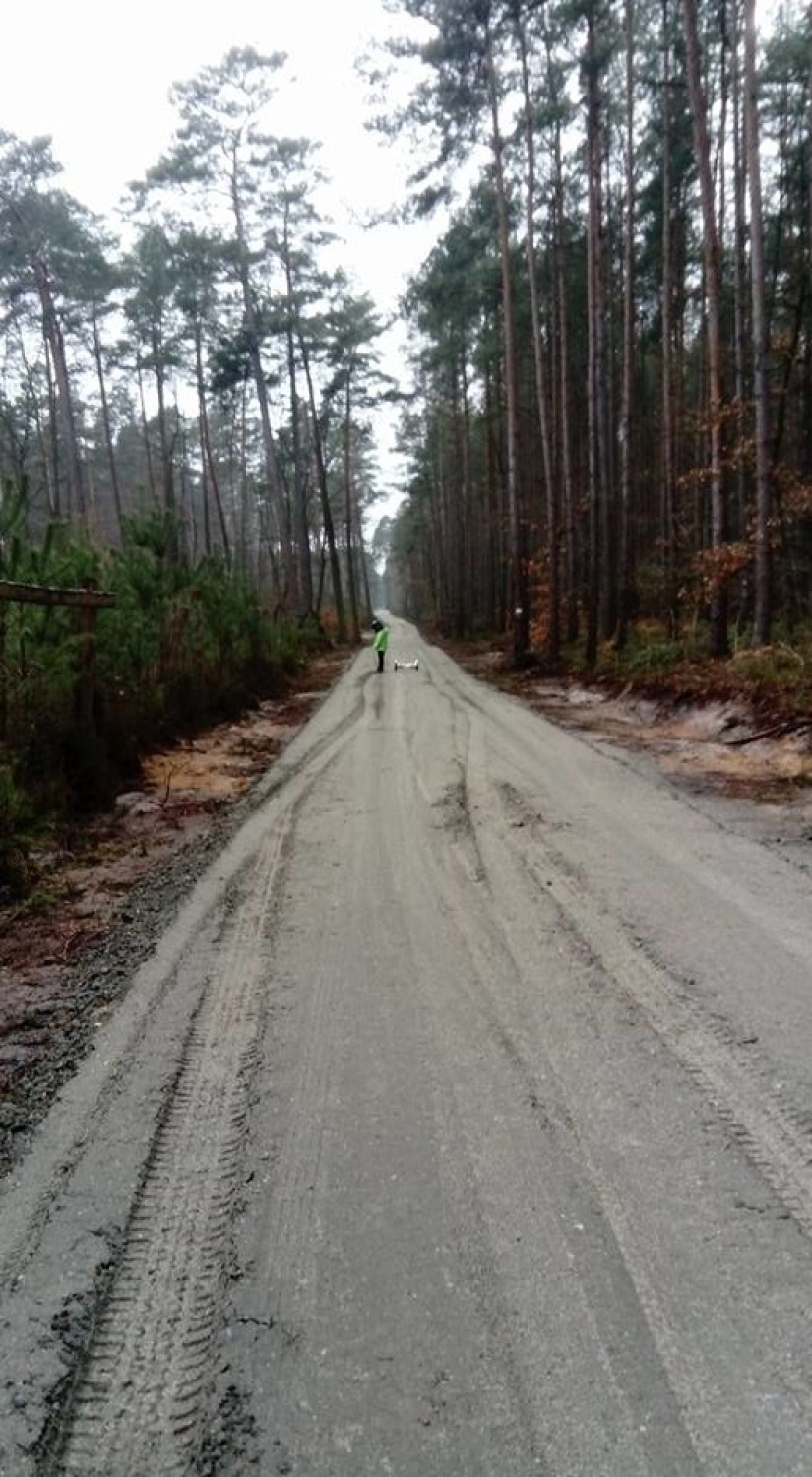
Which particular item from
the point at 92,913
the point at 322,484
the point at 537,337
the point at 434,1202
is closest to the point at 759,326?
the point at 537,337

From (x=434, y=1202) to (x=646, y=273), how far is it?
25.9 m

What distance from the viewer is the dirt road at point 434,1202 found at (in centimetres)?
173

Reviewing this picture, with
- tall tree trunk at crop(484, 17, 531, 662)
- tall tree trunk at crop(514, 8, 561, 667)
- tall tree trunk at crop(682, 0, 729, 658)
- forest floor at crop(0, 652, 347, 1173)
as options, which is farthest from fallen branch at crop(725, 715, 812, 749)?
tall tree trunk at crop(484, 17, 531, 662)

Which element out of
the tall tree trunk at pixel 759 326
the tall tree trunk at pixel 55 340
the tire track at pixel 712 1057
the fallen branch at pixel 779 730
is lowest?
the tire track at pixel 712 1057

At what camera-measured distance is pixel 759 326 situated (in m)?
12.2

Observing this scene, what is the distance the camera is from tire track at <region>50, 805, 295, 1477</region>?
1722mm

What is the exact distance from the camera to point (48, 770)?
701cm

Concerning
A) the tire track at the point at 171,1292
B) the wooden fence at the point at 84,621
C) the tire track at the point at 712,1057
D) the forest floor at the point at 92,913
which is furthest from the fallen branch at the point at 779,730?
the tire track at the point at 171,1292

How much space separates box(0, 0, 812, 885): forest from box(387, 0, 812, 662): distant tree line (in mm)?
93

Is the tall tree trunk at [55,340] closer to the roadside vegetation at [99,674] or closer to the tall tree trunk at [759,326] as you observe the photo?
the roadside vegetation at [99,674]

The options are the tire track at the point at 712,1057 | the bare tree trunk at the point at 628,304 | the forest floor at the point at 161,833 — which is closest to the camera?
the tire track at the point at 712,1057

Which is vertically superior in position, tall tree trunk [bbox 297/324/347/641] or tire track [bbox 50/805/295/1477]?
tall tree trunk [bbox 297/324/347/641]

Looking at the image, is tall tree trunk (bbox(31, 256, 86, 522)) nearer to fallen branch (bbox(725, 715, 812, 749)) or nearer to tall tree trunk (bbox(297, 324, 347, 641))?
tall tree trunk (bbox(297, 324, 347, 641))

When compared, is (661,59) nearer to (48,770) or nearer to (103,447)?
(48,770)
